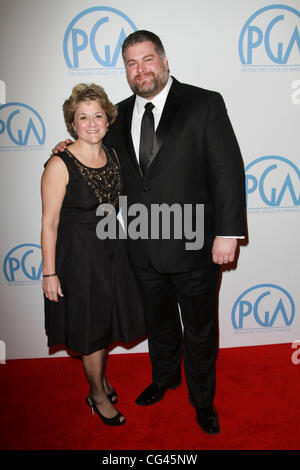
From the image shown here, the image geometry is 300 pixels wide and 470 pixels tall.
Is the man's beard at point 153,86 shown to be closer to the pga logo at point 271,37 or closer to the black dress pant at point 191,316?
the pga logo at point 271,37

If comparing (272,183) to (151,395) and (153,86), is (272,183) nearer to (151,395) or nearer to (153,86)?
(153,86)

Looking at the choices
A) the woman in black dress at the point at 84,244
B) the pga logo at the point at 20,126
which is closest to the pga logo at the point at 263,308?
the woman in black dress at the point at 84,244

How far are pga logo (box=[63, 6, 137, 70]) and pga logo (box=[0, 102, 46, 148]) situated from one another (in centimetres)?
41

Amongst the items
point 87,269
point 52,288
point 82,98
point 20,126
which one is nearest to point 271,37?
point 82,98

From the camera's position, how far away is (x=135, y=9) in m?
2.09

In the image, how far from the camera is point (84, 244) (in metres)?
1.70

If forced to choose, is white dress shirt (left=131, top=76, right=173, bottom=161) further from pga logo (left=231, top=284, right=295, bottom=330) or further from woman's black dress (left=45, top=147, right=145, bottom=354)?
pga logo (left=231, top=284, right=295, bottom=330)

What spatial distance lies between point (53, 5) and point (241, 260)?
2122 millimetres

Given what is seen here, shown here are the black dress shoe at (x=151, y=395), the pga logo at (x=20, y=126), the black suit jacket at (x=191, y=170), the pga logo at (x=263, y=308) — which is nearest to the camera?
the black suit jacket at (x=191, y=170)

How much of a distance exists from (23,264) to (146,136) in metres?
1.42

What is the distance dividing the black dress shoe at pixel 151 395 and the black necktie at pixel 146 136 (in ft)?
4.55

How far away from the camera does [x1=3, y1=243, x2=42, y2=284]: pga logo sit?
246 centimetres

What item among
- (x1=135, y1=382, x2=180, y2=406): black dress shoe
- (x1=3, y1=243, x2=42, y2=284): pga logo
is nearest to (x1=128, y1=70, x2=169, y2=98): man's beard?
(x1=3, y1=243, x2=42, y2=284): pga logo

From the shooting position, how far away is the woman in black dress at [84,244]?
65.1 inches
